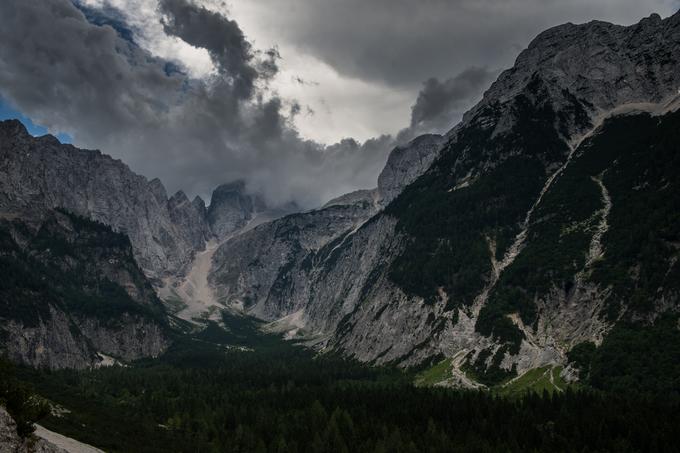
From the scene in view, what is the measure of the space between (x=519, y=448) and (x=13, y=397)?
9266 cm

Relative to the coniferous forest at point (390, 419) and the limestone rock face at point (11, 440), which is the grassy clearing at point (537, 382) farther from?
the limestone rock face at point (11, 440)

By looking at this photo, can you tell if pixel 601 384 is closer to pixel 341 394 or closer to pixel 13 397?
pixel 341 394

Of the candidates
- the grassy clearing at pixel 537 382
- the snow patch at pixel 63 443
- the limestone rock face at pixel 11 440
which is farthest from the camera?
the grassy clearing at pixel 537 382

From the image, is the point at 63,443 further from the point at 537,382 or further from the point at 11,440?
the point at 537,382

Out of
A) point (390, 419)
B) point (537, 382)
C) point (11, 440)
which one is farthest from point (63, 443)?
point (537, 382)

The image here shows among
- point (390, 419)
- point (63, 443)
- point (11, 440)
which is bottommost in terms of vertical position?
point (390, 419)

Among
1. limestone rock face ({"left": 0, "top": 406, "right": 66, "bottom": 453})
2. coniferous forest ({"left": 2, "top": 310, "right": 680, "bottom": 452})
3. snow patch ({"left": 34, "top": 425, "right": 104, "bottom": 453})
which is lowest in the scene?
coniferous forest ({"left": 2, "top": 310, "right": 680, "bottom": 452})

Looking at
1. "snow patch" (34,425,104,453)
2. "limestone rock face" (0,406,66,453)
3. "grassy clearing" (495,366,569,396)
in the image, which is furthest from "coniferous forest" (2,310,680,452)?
"limestone rock face" (0,406,66,453)

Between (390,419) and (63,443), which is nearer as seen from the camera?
(63,443)

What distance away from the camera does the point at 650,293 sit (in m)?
178

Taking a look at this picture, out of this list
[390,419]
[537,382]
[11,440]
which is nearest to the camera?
[11,440]

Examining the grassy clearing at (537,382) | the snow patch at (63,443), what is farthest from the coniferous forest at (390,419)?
the snow patch at (63,443)

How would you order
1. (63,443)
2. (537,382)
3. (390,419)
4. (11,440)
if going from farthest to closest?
(537,382), (390,419), (63,443), (11,440)

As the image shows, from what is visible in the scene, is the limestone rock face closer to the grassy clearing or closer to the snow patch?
the snow patch
